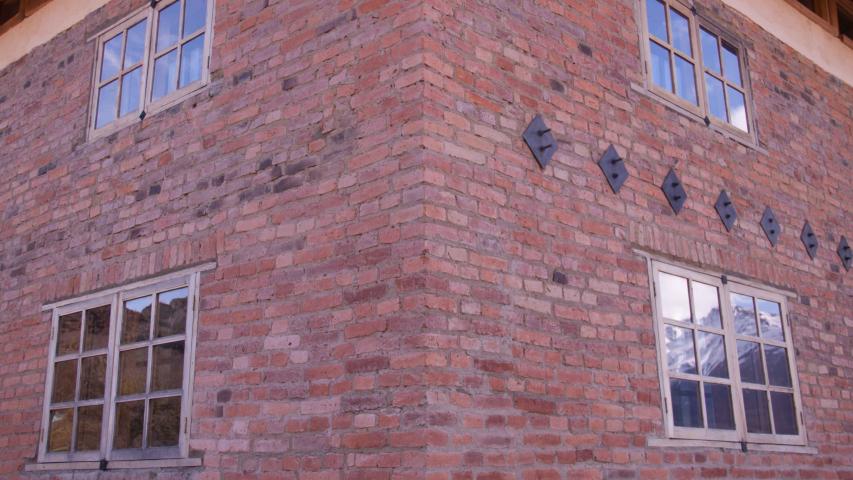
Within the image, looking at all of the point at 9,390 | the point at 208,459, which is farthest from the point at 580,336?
the point at 9,390

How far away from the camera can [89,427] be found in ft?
18.1

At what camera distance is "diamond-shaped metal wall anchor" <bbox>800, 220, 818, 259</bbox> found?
6.71 metres

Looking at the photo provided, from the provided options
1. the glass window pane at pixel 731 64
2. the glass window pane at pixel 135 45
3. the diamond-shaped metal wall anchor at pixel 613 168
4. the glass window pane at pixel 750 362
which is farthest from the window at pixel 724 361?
the glass window pane at pixel 135 45

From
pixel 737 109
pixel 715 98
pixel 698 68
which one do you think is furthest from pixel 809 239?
pixel 698 68

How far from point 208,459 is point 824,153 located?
17.9ft

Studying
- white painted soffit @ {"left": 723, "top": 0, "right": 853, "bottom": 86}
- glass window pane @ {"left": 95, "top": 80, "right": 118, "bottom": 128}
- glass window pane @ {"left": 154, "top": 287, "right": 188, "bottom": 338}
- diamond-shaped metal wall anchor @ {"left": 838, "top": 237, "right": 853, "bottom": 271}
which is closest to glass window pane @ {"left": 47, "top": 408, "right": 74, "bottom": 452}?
glass window pane @ {"left": 154, "top": 287, "right": 188, "bottom": 338}

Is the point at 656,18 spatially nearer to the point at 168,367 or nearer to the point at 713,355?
the point at 713,355

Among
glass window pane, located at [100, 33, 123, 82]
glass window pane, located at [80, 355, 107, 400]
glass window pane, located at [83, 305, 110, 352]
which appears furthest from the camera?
glass window pane, located at [100, 33, 123, 82]

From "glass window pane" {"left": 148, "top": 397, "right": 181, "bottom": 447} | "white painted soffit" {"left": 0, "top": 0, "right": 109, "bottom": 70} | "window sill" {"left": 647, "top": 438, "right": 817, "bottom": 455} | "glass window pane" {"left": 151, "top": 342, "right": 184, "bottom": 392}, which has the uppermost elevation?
"white painted soffit" {"left": 0, "top": 0, "right": 109, "bottom": 70}

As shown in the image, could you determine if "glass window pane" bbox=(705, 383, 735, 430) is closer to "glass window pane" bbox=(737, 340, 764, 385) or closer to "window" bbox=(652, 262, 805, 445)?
"window" bbox=(652, 262, 805, 445)

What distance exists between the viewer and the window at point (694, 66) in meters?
6.07

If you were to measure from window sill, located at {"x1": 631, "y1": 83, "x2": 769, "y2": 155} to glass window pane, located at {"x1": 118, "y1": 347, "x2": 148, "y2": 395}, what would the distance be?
349cm

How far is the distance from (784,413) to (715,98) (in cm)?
229

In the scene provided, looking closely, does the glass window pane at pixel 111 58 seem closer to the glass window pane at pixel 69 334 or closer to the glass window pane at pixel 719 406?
the glass window pane at pixel 69 334
